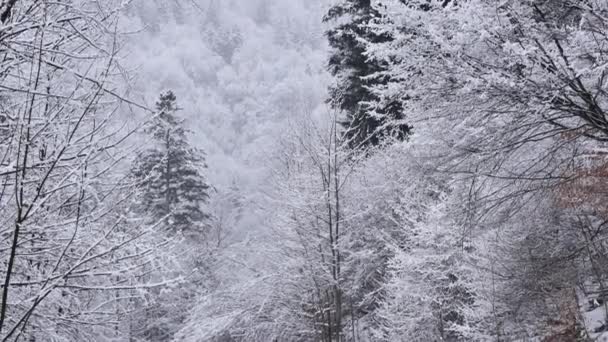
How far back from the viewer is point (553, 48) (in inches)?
191

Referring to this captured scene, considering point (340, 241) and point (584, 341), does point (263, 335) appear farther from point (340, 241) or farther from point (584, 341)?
point (584, 341)

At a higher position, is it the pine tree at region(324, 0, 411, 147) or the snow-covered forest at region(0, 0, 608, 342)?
the pine tree at region(324, 0, 411, 147)

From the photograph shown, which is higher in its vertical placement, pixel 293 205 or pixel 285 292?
pixel 293 205

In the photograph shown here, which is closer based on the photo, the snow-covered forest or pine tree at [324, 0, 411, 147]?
the snow-covered forest

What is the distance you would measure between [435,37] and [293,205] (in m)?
7.81

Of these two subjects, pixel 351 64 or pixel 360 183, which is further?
pixel 351 64

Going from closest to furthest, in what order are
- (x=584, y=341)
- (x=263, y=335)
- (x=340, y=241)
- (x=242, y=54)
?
1. (x=584, y=341)
2. (x=340, y=241)
3. (x=263, y=335)
4. (x=242, y=54)

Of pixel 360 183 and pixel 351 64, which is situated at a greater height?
pixel 351 64

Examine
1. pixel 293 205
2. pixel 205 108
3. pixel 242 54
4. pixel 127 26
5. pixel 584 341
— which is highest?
pixel 242 54

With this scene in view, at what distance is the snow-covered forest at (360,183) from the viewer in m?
3.62

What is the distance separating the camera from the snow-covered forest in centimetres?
362

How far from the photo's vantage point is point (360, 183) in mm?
14797

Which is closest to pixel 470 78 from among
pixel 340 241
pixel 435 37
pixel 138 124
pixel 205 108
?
pixel 435 37

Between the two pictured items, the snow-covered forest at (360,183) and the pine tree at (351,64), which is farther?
the pine tree at (351,64)
